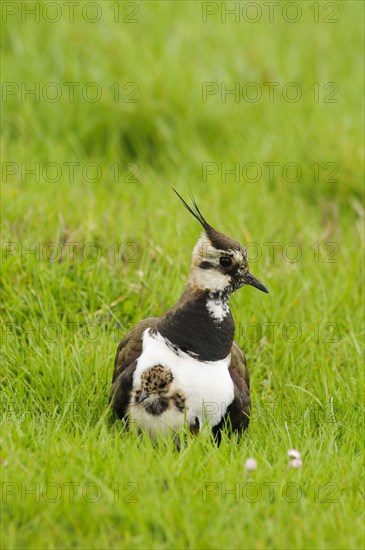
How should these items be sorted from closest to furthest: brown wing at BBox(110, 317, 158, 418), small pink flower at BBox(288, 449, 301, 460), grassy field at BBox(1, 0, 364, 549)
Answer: grassy field at BBox(1, 0, 364, 549) < small pink flower at BBox(288, 449, 301, 460) < brown wing at BBox(110, 317, 158, 418)

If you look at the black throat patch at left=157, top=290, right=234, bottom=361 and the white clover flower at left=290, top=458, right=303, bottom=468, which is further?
the black throat patch at left=157, top=290, right=234, bottom=361

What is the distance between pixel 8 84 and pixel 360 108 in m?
2.94

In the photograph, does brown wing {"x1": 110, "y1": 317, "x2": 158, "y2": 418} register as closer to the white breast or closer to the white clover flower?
the white breast

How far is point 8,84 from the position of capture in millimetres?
7738

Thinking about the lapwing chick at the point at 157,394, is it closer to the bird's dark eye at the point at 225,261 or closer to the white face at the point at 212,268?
the white face at the point at 212,268

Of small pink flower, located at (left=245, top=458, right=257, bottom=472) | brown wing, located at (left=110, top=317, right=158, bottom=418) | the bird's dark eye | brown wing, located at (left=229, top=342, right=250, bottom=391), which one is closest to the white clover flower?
small pink flower, located at (left=245, top=458, right=257, bottom=472)

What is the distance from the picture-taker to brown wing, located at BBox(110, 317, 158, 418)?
437cm

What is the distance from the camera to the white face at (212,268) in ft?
14.6

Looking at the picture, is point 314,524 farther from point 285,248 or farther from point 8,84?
point 8,84

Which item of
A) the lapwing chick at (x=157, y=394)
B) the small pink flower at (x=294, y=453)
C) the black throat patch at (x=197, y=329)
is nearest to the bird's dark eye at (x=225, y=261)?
the black throat patch at (x=197, y=329)

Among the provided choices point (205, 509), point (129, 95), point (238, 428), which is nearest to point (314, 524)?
point (205, 509)

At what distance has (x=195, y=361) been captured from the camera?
4324 millimetres

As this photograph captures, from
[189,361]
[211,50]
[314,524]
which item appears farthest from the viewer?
[211,50]

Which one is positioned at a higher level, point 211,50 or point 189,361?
point 211,50
